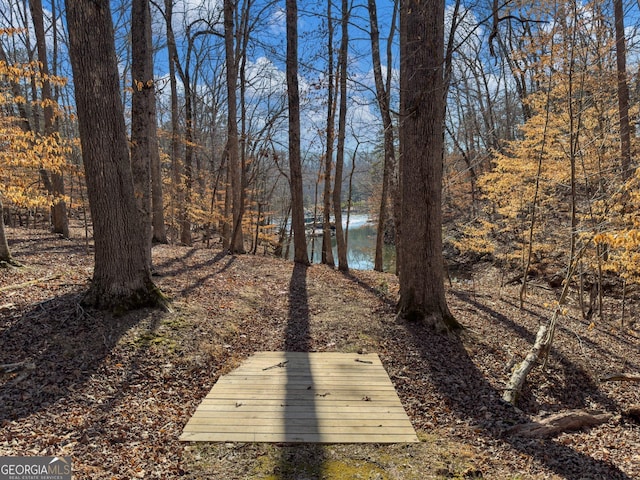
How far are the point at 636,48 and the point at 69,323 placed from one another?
1239 centimetres

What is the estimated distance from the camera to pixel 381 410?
379cm

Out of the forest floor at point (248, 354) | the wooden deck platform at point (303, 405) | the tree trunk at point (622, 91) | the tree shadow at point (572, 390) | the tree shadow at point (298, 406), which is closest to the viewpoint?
the tree shadow at point (298, 406)

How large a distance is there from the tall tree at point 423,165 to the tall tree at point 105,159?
3945 mm

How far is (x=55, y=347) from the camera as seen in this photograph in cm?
429

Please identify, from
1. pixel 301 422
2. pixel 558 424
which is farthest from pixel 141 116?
pixel 558 424

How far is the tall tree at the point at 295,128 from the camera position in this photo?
997 cm

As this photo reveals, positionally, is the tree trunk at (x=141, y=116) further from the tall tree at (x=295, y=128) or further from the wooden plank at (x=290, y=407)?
the wooden plank at (x=290, y=407)

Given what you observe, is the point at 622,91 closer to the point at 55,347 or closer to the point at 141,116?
the point at 141,116

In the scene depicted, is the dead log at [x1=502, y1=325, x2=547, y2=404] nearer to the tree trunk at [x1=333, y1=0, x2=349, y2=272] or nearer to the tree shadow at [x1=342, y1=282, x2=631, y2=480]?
the tree shadow at [x1=342, y1=282, x2=631, y2=480]

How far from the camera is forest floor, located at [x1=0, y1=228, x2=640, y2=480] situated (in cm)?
302

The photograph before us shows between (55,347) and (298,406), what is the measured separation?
9.31 feet

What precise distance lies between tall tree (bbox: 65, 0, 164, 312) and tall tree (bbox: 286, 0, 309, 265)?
18.8 feet

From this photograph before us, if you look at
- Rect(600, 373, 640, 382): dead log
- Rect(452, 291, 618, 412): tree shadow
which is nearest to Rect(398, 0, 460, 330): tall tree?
Rect(452, 291, 618, 412): tree shadow

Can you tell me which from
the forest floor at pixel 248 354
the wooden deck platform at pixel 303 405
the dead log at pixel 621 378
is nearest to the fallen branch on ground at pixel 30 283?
the forest floor at pixel 248 354
